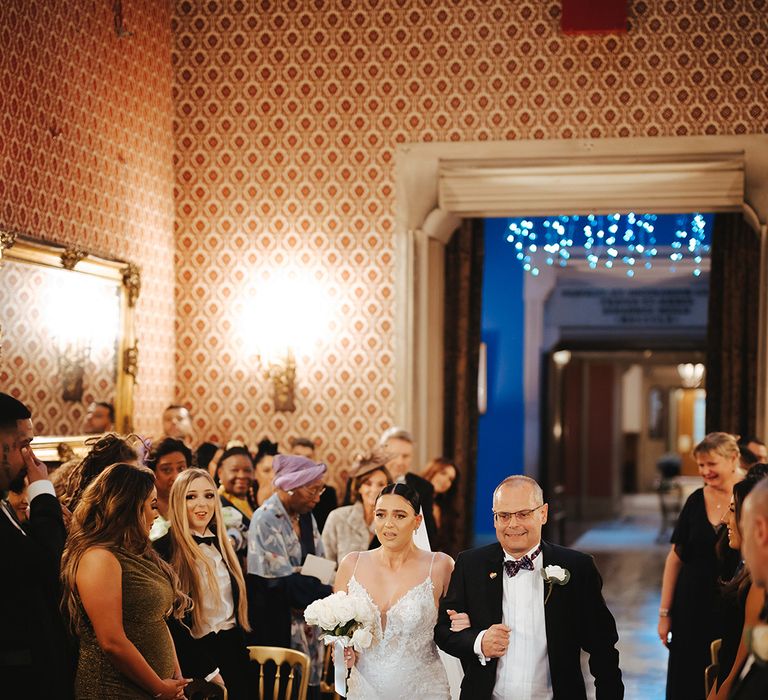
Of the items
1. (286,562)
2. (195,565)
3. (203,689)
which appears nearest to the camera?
(203,689)

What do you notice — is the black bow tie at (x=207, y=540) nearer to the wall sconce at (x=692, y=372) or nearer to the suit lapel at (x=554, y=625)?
the suit lapel at (x=554, y=625)

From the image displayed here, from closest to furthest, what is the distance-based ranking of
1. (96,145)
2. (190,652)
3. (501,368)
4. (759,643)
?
Answer: 1. (759,643)
2. (190,652)
3. (96,145)
4. (501,368)

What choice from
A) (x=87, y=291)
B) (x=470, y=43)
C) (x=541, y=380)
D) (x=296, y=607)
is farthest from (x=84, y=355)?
(x=541, y=380)

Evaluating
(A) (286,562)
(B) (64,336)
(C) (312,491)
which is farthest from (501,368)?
(A) (286,562)

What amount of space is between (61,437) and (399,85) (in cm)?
381

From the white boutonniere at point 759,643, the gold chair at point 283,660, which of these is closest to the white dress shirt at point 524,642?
the gold chair at point 283,660

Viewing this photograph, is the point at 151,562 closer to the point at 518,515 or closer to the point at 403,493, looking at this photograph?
the point at 403,493

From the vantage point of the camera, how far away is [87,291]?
772 cm

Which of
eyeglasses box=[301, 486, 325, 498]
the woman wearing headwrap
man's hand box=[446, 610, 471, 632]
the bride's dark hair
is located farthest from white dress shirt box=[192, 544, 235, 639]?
man's hand box=[446, 610, 471, 632]

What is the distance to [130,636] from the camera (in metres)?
3.92

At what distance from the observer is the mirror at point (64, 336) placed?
6.75m

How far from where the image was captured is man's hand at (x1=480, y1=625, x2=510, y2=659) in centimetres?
380

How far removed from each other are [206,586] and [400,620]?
95cm

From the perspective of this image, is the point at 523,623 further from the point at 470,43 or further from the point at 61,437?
the point at 470,43
